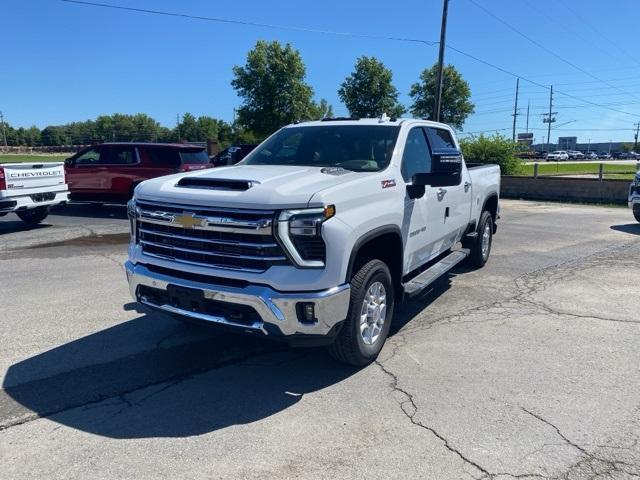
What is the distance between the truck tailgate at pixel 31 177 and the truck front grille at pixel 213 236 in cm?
759

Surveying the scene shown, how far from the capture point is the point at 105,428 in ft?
11.1

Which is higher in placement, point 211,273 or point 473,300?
point 211,273

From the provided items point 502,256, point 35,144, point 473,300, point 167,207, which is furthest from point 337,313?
point 35,144

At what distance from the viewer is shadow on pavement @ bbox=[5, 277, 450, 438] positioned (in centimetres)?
350

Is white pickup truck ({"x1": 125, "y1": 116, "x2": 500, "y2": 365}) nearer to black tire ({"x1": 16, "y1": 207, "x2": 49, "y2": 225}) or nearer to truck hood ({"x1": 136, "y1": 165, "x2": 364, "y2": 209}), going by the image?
truck hood ({"x1": 136, "y1": 165, "x2": 364, "y2": 209})

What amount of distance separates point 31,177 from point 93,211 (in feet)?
14.1

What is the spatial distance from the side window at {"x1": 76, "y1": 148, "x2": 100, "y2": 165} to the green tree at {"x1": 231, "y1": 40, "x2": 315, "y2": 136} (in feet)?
62.8

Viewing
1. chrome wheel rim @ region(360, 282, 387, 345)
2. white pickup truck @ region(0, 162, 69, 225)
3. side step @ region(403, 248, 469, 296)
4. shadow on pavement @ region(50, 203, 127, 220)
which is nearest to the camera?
chrome wheel rim @ region(360, 282, 387, 345)

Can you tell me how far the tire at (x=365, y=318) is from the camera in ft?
12.8

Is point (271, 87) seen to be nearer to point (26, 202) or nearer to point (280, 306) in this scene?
point (26, 202)

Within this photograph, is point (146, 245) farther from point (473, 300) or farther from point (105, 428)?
point (473, 300)

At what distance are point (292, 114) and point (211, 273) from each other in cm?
3044

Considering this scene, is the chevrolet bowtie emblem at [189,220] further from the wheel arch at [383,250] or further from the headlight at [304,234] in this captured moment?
the wheel arch at [383,250]

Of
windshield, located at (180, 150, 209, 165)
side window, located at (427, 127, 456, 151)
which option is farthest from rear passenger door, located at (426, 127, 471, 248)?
windshield, located at (180, 150, 209, 165)
